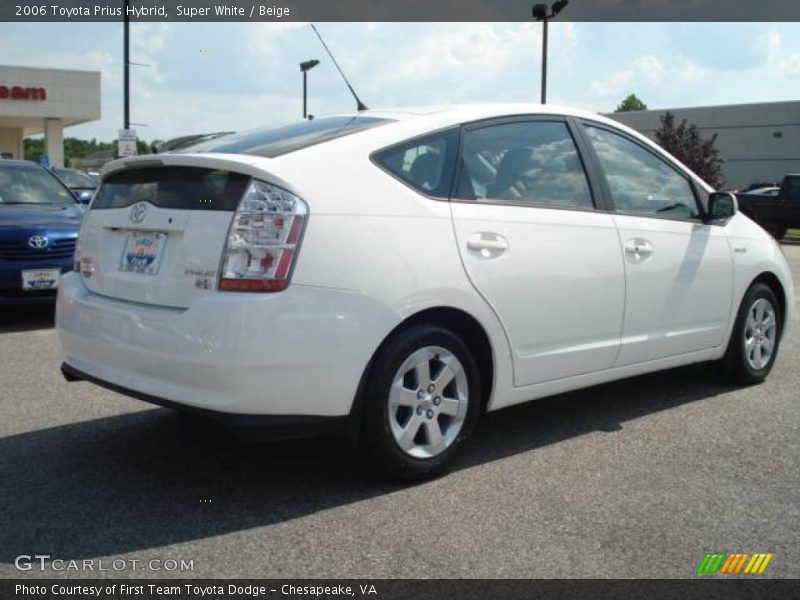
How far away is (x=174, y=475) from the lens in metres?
4.01

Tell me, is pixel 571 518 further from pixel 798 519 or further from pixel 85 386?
pixel 85 386

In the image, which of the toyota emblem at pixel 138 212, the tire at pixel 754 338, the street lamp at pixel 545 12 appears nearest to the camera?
the toyota emblem at pixel 138 212

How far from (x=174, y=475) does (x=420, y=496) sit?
45.3 inches

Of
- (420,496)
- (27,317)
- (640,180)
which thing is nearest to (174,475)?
(420,496)

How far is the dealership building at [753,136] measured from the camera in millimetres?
45031

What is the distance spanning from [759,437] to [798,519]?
3.87 feet

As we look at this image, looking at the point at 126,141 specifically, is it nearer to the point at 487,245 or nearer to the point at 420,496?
the point at 487,245

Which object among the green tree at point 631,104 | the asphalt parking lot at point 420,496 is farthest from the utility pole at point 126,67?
the green tree at point 631,104

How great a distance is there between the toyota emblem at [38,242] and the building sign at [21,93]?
41893 millimetres

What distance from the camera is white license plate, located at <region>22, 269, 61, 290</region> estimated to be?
25.9 ft

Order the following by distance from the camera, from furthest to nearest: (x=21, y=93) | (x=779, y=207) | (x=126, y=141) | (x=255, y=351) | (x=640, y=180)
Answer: (x=21, y=93) → (x=779, y=207) → (x=126, y=141) → (x=640, y=180) → (x=255, y=351)

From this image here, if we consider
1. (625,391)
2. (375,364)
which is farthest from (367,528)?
(625,391)

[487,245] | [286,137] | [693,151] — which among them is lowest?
[487,245]

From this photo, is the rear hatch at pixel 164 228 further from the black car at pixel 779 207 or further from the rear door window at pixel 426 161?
the black car at pixel 779 207
